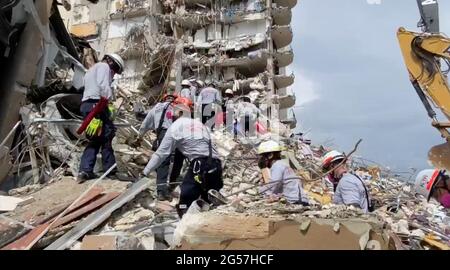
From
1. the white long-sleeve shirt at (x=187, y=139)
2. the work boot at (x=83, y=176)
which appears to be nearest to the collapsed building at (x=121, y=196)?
the work boot at (x=83, y=176)

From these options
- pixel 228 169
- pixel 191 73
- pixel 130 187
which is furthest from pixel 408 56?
pixel 191 73

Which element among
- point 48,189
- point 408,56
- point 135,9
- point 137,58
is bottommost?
point 48,189

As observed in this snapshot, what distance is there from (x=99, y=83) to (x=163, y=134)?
1229 mm

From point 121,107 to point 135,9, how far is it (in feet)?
61.4

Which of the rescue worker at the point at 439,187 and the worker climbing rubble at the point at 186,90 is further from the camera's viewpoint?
the worker climbing rubble at the point at 186,90

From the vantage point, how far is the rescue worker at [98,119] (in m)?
6.16

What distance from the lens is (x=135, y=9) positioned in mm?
27297

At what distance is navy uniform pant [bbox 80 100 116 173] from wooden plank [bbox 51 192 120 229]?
867 mm

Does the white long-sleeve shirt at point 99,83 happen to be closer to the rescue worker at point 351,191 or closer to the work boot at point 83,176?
the work boot at point 83,176

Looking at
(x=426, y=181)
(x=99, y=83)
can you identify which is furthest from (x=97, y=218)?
(x=426, y=181)

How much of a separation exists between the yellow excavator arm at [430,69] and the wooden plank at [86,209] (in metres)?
5.44

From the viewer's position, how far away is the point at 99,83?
20.4 feet

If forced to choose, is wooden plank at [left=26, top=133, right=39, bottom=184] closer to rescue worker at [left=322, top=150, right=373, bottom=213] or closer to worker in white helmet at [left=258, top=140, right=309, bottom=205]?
worker in white helmet at [left=258, top=140, right=309, bottom=205]

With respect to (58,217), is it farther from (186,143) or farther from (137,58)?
(137,58)
